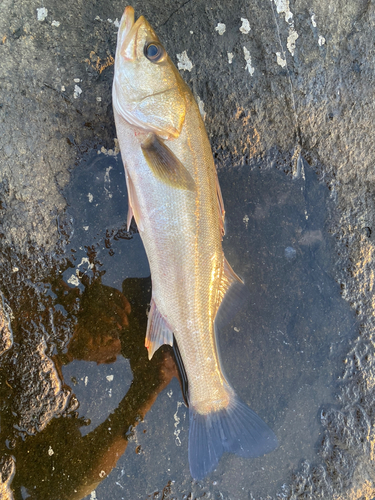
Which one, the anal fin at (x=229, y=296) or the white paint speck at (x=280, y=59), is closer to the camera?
the anal fin at (x=229, y=296)

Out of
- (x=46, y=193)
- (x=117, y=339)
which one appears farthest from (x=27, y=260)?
(x=117, y=339)

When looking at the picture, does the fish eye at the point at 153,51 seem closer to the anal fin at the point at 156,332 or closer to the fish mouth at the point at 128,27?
the fish mouth at the point at 128,27

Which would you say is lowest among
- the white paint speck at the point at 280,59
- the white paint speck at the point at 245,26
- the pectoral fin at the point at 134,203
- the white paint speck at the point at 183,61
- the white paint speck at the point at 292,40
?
the pectoral fin at the point at 134,203

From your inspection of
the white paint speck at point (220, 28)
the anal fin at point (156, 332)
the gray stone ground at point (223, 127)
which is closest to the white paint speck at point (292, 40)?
the gray stone ground at point (223, 127)

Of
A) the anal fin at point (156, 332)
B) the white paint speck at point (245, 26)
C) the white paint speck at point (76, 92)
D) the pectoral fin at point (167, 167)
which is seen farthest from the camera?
the white paint speck at point (245, 26)

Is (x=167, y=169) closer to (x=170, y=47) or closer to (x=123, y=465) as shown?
(x=170, y=47)

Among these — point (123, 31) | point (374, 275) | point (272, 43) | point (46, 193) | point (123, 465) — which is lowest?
point (123, 465)

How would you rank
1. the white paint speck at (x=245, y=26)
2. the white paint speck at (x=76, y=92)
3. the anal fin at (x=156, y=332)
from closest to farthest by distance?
the anal fin at (x=156, y=332) → the white paint speck at (x=76, y=92) → the white paint speck at (x=245, y=26)

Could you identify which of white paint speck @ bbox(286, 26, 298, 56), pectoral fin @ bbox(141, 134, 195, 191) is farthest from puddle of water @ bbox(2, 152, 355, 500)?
white paint speck @ bbox(286, 26, 298, 56)
